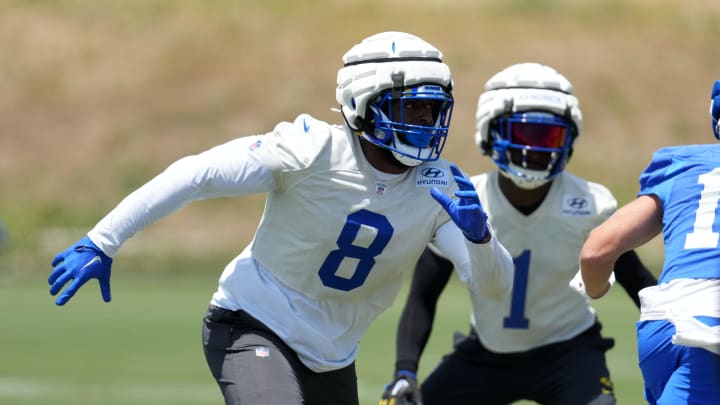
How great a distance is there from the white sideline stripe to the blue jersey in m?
4.89

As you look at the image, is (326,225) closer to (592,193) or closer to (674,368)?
(674,368)

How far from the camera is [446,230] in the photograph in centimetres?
454

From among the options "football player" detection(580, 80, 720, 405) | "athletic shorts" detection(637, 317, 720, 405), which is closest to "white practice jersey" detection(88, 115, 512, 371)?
"football player" detection(580, 80, 720, 405)

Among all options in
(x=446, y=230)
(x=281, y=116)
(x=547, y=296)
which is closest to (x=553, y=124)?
(x=547, y=296)

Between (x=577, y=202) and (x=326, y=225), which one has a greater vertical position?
(x=326, y=225)

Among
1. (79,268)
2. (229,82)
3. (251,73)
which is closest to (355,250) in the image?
(79,268)

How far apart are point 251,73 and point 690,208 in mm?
28168

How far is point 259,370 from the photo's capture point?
422 cm

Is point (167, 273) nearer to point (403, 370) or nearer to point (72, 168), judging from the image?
point (72, 168)

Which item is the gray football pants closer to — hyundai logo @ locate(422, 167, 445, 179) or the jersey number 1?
hyundai logo @ locate(422, 167, 445, 179)

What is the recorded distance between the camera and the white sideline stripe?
805 cm

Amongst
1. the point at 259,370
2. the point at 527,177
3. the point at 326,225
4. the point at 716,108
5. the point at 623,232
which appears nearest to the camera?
the point at 623,232

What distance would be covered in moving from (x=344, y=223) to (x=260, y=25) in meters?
29.5

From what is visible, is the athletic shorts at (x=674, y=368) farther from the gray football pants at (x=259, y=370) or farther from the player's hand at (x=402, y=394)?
the player's hand at (x=402, y=394)
